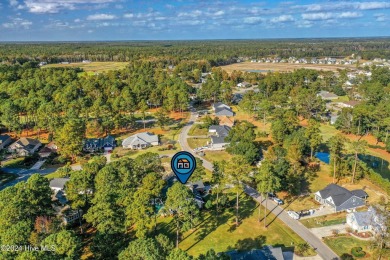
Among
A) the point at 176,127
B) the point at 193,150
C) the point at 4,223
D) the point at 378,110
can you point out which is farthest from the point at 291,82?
the point at 4,223

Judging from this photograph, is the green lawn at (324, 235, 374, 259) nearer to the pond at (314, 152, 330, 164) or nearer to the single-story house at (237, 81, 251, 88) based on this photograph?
the pond at (314, 152, 330, 164)

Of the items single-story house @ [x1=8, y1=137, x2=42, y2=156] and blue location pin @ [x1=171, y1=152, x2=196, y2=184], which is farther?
single-story house @ [x1=8, y1=137, x2=42, y2=156]

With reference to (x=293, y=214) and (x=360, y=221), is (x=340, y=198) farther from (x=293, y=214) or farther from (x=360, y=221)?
(x=293, y=214)

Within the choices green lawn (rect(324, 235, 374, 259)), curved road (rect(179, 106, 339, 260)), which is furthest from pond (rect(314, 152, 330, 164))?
green lawn (rect(324, 235, 374, 259))

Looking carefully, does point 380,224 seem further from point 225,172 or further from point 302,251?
point 225,172

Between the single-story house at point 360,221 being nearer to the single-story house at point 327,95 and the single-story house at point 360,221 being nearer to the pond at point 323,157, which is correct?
the pond at point 323,157

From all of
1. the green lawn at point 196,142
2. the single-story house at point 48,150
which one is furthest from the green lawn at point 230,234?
the single-story house at point 48,150
